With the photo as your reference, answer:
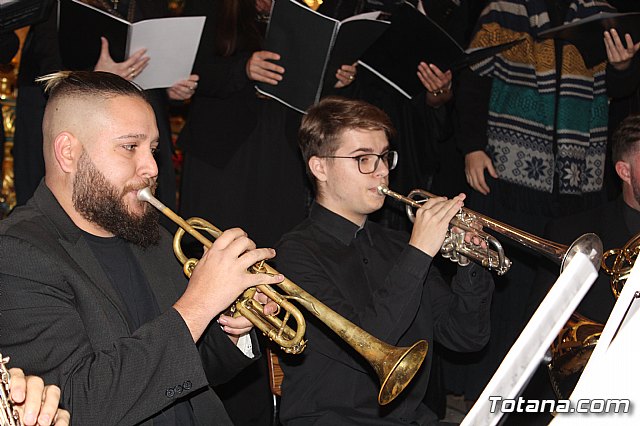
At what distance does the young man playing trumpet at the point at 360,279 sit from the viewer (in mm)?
2969

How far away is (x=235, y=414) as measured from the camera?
4.10 metres

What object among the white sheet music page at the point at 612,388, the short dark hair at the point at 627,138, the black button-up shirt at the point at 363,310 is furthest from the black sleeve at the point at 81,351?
the short dark hair at the point at 627,138

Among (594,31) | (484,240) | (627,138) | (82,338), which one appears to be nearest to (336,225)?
(484,240)

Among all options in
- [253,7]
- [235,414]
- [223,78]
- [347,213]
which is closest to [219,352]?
[347,213]

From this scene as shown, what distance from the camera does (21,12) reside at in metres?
3.37

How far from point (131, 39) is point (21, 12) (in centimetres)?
46

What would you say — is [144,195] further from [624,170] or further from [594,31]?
[594,31]

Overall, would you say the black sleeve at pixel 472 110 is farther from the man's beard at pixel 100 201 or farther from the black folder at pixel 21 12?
the man's beard at pixel 100 201

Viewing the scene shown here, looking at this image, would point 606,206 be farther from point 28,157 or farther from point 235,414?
point 28,157

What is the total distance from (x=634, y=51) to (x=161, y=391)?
323 cm

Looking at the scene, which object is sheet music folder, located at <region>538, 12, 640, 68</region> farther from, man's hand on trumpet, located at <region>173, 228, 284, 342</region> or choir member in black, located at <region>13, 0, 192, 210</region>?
man's hand on trumpet, located at <region>173, 228, 284, 342</region>

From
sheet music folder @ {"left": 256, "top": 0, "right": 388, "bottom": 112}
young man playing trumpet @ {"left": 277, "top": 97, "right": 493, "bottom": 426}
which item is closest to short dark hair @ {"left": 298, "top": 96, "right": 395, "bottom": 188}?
young man playing trumpet @ {"left": 277, "top": 97, "right": 493, "bottom": 426}

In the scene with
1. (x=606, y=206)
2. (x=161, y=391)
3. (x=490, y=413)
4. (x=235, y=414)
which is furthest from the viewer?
(x=235, y=414)

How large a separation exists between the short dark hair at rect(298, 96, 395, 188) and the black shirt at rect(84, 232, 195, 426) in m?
1.04
